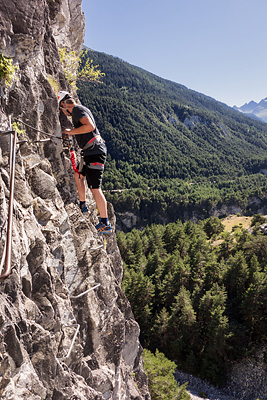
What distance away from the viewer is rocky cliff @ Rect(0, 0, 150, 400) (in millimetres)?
4734

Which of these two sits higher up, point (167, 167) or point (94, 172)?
point (94, 172)

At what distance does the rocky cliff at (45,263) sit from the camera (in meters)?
4.73

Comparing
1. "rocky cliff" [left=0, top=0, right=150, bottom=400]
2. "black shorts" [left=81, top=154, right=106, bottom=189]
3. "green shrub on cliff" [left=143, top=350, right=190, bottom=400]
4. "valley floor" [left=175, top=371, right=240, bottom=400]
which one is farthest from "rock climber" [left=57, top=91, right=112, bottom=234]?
"valley floor" [left=175, top=371, right=240, bottom=400]

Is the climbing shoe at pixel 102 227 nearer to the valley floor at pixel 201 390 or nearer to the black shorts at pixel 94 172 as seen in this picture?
the black shorts at pixel 94 172

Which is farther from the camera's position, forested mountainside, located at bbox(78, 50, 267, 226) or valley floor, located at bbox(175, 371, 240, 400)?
forested mountainside, located at bbox(78, 50, 267, 226)

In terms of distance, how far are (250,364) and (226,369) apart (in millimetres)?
2937

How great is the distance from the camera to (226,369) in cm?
3031

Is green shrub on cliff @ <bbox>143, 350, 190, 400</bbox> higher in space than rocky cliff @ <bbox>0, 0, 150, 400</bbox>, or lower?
lower

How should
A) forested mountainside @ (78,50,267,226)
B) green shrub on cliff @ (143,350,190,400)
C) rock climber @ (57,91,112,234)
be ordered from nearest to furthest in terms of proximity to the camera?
1. rock climber @ (57,91,112,234)
2. green shrub on cliff @ (143,350,190,400)
3. forested mountainside @ (78,50,267,226)

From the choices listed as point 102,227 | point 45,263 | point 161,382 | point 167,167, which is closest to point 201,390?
point 161,382

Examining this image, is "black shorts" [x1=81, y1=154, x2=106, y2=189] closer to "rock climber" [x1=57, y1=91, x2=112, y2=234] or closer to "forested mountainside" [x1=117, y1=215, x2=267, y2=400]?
"rock climber" [x1=57, y1=91, x2=112, y2=234]

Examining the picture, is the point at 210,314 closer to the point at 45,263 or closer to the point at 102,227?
the point at 102,227

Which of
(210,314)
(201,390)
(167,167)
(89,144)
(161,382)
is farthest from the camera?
(167,167)

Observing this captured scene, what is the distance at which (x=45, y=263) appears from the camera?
6000mm
